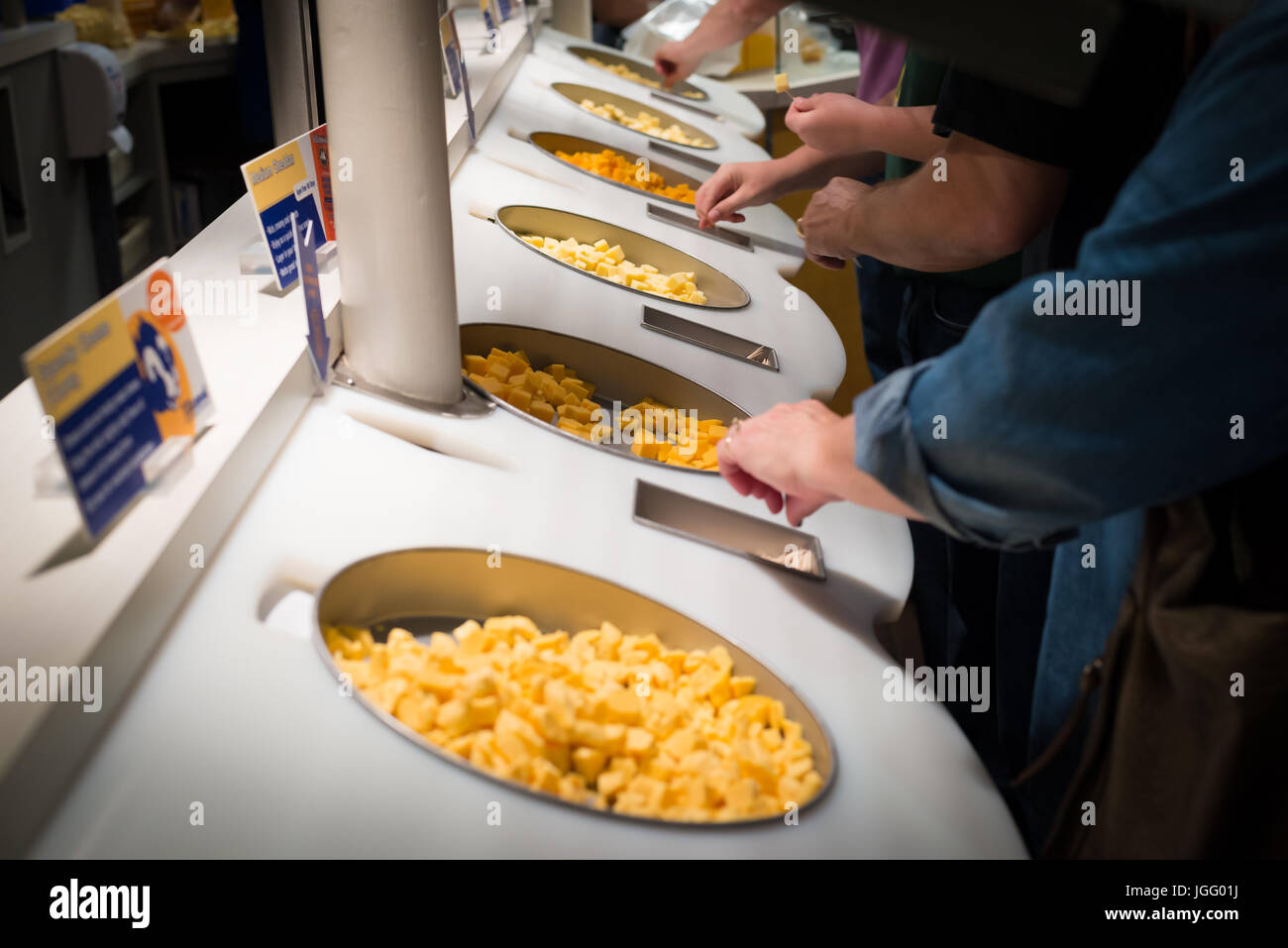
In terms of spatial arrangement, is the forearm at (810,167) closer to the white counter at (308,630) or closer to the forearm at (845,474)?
the white counter at (308,630)

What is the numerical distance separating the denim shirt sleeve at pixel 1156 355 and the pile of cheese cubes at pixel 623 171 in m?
1.85

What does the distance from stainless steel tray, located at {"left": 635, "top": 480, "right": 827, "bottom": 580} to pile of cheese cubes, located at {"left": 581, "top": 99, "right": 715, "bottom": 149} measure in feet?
6.54

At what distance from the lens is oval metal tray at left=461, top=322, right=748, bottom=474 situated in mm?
1699

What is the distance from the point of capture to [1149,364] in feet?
2.60

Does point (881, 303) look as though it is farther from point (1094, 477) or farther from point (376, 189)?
point (1094, 477)

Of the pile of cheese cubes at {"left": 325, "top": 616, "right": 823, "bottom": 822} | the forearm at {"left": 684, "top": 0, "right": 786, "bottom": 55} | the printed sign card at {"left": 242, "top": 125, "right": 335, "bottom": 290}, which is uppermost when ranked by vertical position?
the forearm at {"left": 684, "top": 0, "right": 786, "bottom": 55}

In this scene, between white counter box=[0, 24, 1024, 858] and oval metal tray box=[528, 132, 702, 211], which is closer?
white counter box=[0, 24, 1024, 858]

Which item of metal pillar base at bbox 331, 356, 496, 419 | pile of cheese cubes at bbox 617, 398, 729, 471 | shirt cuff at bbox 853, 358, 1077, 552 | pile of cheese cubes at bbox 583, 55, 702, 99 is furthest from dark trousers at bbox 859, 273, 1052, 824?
pile of cheese cubes at bbox 583, 55, 702, 99

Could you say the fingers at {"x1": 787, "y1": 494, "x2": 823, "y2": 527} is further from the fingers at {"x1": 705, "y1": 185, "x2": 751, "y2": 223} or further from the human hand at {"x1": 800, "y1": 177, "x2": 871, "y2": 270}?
the fingers at {"x1": 705, "y1": 185, "x2": 751, "y2": 223}

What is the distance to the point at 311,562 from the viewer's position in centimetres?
106

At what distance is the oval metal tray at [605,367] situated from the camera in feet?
5.57

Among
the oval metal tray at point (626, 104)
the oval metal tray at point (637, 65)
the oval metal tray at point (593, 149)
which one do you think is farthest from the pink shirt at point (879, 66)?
the oval metal tray at point (637, 65)
